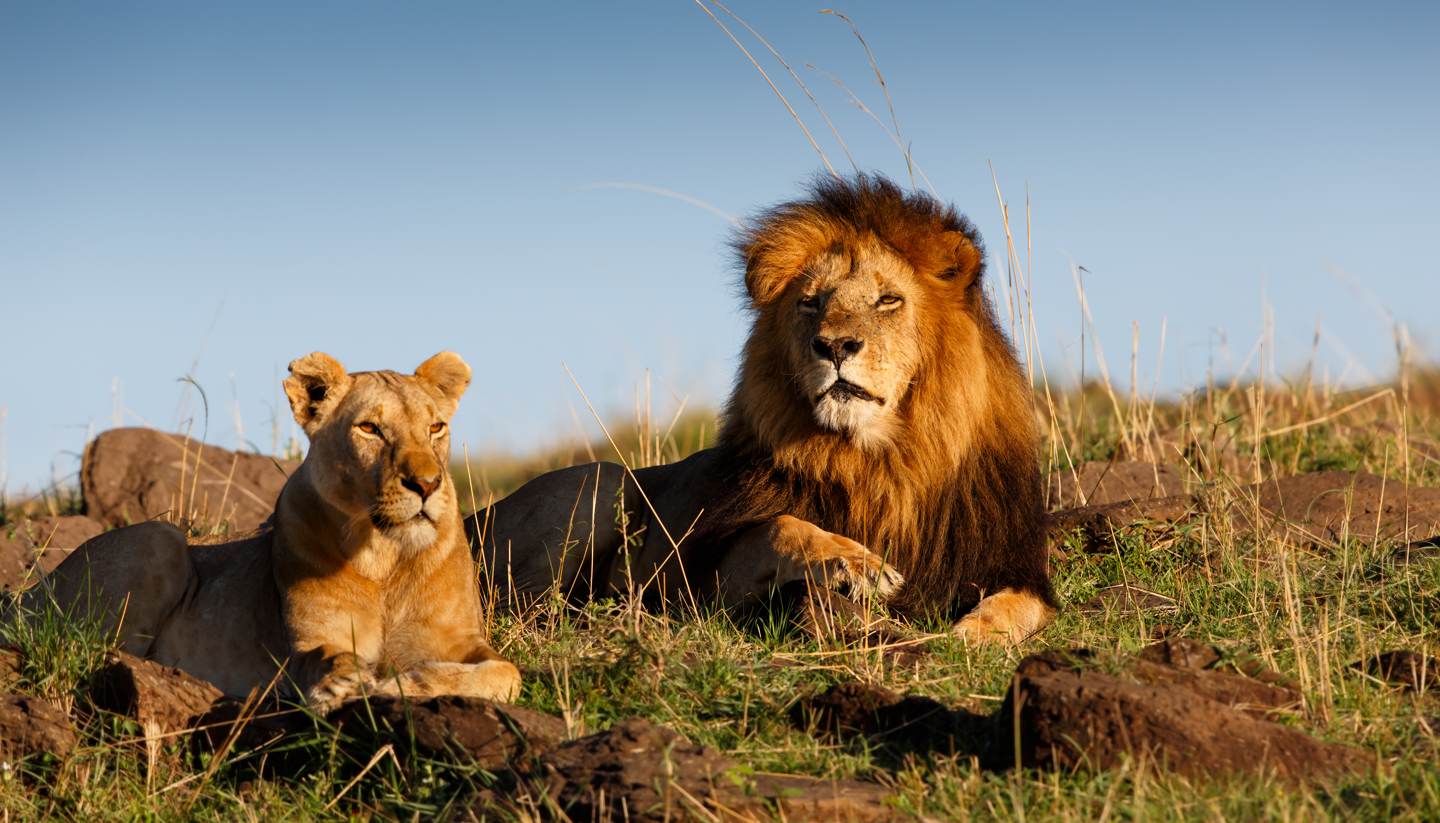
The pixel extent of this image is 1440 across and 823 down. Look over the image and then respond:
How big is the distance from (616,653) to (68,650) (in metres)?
1.63

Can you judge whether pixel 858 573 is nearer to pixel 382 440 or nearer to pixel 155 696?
pixel 382 440

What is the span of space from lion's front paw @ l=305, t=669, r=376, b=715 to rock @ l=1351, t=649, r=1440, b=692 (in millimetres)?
2636

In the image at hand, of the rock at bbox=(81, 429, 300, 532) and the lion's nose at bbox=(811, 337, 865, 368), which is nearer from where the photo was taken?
the lion's nose at bbox=(811, 337, 865, 368)

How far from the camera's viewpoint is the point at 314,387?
4.61 m

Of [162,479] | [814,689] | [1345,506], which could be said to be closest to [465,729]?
[814,689]

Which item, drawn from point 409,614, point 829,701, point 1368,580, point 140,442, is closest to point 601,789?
point 829,701

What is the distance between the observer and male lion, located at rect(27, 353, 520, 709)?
427 cm

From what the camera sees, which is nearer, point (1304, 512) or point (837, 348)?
point (837, 348)

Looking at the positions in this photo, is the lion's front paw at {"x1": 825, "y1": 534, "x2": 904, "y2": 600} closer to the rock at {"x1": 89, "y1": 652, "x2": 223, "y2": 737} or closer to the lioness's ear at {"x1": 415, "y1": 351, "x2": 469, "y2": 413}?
the lioness's ear at {"x1": 415, "y1": 351, "x2": 469, "y2": 413}

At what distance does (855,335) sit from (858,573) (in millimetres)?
780

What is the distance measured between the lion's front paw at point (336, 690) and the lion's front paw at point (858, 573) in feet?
5.17

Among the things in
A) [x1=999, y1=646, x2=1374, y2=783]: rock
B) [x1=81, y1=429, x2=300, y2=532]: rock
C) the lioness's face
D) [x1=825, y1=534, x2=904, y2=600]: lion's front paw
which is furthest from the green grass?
[x1=81, y1=429, x2=300, y2=532]: rock

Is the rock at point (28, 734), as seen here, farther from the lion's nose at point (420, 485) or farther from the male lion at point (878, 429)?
the male lion at point (878, 429)

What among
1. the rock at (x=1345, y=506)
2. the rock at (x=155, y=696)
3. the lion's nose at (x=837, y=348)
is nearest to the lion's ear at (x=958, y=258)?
the lion's nose at (x=837, y=348)
